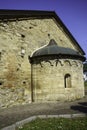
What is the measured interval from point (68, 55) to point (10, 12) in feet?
16.0

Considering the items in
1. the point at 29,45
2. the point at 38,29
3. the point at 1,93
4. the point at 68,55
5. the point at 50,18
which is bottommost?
the point at 1,93

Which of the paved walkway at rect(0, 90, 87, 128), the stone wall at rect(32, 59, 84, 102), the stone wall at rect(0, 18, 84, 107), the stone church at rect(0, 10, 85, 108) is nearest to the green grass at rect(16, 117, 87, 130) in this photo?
the paved walkway at rect(0, 90, 87, 128)

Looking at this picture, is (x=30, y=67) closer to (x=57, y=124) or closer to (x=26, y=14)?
(x=26, y=14)

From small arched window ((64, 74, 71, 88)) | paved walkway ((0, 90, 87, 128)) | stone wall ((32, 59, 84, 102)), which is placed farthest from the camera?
small arched window ((64, 74, 71, 88))

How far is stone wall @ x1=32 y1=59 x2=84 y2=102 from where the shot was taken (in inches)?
501

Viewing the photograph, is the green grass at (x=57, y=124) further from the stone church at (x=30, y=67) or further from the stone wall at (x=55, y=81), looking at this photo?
the stone wall at (x=55, y=81)

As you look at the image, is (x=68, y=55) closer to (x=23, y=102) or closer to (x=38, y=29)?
(x=38, y=29)

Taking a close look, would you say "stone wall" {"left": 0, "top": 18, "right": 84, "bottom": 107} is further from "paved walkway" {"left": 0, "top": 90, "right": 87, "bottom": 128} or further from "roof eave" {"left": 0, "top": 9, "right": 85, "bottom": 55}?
"paved walkway" {"left": 0, "top": 90, "right": 87, "bottom": 128}

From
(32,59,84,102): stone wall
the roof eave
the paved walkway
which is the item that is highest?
the roof eave

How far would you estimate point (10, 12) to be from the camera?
13281mm

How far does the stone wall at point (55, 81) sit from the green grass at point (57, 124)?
5.65 meters

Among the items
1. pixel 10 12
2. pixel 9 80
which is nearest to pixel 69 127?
pixel 9 80

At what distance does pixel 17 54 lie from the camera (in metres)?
13.2

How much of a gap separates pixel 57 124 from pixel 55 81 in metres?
6.47
